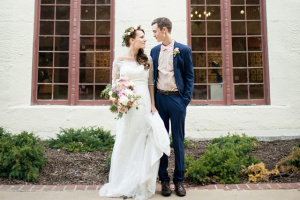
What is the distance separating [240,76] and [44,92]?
19.3ft

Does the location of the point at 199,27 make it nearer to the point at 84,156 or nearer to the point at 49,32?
the point at 49,32

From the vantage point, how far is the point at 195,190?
12.9 ft

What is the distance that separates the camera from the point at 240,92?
26.6ft

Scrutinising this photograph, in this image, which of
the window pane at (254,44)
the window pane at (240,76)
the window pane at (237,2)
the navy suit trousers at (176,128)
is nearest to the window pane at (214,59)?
the window pane at (240,76)

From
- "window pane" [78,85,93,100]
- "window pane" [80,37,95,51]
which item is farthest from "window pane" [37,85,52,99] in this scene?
"window pane" [80,37,95,51]

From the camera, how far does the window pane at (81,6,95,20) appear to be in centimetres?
820

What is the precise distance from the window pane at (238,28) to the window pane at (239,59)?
2.23 ft

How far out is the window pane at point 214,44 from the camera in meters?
8.17

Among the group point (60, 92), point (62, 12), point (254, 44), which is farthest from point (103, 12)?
point (254, 44)

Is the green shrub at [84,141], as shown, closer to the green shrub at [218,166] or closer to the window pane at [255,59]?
the green shrub at [218,166]

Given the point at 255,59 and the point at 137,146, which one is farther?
the point at 255,59

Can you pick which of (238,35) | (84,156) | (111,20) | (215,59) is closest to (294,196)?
(84,156)

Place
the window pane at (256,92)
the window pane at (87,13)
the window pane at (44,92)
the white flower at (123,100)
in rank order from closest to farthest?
the white flower at (123,100) < the window pane at (44,92) < the window pane at (256,92) < the window pane at (87,13)

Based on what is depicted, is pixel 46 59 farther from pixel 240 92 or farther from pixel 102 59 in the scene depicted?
pixel 240 92
